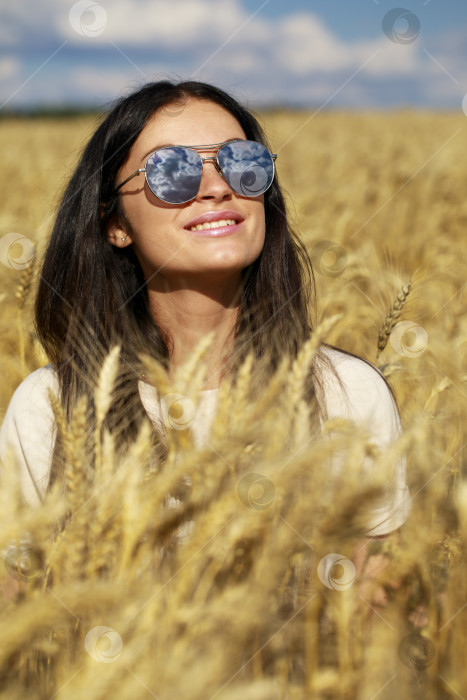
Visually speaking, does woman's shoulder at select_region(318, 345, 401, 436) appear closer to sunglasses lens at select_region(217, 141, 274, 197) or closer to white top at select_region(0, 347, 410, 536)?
white top at select_region(0, 347, 410, 536)

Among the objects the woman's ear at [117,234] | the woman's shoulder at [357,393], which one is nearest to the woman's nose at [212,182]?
the woman's ear at [117,234]

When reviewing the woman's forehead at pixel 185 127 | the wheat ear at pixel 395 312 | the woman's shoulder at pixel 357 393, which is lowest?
the woman's shoulder at pixel 357 393

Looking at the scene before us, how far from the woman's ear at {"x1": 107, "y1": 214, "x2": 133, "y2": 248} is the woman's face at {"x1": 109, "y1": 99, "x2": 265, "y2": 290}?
40 mm

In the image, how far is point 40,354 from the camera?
192cm

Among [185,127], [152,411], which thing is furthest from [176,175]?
[152,411]

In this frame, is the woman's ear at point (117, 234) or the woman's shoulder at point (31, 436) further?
the woman's ear at point (117, 234)

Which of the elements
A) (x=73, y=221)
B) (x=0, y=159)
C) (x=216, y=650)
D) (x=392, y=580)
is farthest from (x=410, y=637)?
(x=0, y=159)

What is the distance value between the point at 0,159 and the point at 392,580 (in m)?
8.95

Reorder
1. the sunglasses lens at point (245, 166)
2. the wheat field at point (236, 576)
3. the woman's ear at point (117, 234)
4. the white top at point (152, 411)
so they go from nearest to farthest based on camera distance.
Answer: the wheat field at point (236, 576) < the white top at point (152, 411) < the sunglasses lens at point (245, 166) < the woman's ear at point (117, 234)

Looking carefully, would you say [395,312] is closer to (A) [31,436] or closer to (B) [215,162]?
(B) [215,162]

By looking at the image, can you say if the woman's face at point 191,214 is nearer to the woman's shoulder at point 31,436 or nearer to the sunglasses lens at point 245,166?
the sunglasses lens at point 245,166

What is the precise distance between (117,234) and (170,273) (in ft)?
0.87

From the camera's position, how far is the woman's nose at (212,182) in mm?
1638

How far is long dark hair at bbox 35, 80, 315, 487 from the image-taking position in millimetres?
1711
